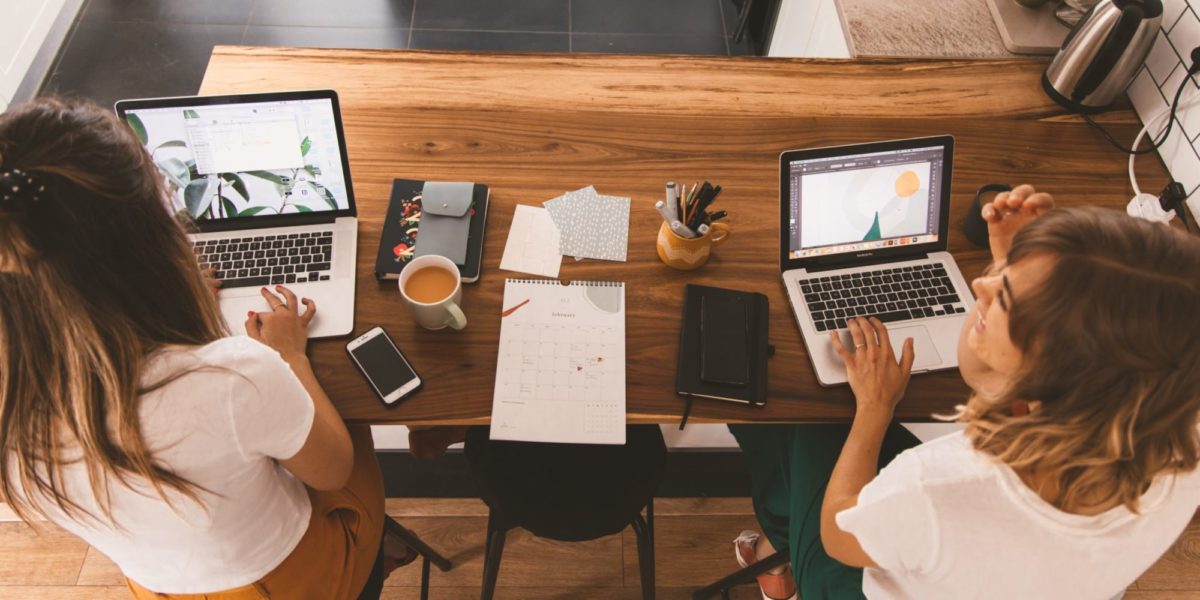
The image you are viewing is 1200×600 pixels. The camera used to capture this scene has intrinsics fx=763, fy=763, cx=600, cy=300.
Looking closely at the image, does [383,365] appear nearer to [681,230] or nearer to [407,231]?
[407,231]

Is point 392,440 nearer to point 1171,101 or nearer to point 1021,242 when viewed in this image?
point 1021,242

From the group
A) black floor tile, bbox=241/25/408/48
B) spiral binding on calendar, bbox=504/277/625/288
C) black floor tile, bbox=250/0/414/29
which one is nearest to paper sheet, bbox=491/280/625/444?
spiral binding on calendar, bbox=504/277/625/288

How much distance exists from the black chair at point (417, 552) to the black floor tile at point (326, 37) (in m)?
2.04

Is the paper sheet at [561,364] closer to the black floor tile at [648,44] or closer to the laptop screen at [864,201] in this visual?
the laptop screen at [864,201]

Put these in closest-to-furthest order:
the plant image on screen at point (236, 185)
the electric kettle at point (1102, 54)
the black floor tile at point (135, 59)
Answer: the plant image on screen at point (236, 185), the electric kettle at point (1102, 54), the black floor tile at point (135, 59)

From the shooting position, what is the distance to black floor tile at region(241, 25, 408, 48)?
3.05m

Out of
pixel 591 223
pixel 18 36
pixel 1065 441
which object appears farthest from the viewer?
pixel 18 36

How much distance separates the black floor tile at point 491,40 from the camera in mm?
3084

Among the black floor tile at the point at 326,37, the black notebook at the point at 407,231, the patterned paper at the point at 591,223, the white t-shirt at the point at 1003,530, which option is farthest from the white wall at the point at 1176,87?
the black floor tile at the point at 326,37

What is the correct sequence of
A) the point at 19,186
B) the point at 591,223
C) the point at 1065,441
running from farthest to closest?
1. the point at 591,223
2. the point at 1065,441
3. the point at 19,186

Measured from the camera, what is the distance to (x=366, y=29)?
3.12 metres

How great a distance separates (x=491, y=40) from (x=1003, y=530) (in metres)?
2.70

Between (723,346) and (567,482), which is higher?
(723,346)

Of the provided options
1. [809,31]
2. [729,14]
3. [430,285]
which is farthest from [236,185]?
[729,14]
